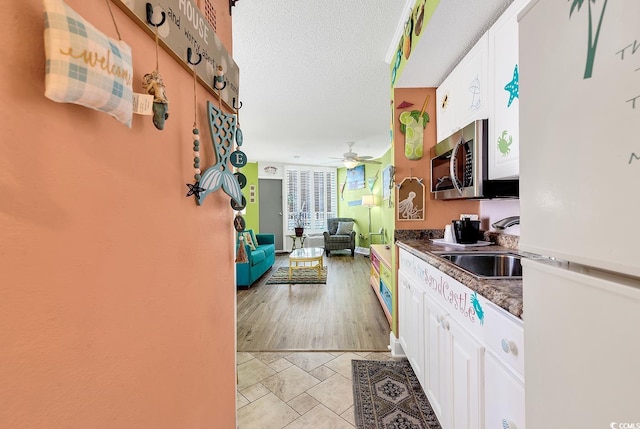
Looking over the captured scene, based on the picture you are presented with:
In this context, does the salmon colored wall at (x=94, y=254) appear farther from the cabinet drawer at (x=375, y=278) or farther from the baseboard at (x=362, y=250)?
the baseboard at (x=362, y=250)

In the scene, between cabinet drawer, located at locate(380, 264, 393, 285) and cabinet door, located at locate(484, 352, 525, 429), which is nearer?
cabinet door, located at locate(484, 352, 525, 429)

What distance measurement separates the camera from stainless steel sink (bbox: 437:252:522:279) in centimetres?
148

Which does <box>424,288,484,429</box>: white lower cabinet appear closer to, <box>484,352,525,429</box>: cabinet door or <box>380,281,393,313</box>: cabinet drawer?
<box>484,352,525,429</box>: cabinet door

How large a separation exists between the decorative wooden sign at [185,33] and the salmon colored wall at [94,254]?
3 centimetres

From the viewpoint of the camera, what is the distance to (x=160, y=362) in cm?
68

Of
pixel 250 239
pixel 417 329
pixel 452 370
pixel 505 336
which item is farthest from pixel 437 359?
pixel 250 239

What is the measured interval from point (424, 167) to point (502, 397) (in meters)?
1.69

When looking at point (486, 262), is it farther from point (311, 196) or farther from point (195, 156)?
point (311, 196)

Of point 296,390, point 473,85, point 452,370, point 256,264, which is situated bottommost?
point 296,390

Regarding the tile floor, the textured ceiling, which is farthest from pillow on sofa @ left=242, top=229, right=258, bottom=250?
the tile floor

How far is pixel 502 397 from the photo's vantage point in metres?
0.81

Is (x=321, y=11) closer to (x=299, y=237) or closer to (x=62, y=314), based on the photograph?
(x=62, y=314)

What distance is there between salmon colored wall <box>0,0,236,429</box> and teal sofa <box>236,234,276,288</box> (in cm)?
279

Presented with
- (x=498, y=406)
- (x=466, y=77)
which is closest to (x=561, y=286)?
(x=498, y=406)
